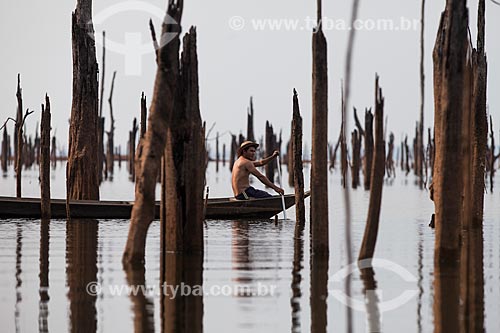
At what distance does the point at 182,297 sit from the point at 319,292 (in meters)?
1.04

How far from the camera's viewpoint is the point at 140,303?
6.77 m

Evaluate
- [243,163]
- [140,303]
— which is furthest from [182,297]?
[243,163]

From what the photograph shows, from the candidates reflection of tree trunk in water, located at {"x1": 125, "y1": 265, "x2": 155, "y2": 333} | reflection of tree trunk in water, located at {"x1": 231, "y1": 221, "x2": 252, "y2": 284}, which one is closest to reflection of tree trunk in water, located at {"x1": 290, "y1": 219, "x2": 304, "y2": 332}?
reflection of tree trunk in water, located at {"x1": 231, "y1": 221, "x2": 252, "y2": 284}

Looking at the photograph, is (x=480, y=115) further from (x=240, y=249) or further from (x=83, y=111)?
(x=83, y=111)

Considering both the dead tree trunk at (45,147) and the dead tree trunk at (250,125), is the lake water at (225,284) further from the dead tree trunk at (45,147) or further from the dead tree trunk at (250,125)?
the dead tree trunk at (250,125)

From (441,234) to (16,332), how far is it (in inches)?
142

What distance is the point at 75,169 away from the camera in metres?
14.6

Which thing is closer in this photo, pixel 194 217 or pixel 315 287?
pixel 315 287

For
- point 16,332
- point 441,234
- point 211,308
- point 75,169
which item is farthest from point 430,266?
point 75,169

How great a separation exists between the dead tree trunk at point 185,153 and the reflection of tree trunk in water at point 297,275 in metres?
1.05

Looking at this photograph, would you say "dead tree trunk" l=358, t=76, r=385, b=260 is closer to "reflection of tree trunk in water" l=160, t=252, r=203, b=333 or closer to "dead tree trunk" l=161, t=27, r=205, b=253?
"reflection of tree trunk in water" l=160, t=252, r=203, b=333

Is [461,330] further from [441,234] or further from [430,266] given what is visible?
[430,266]

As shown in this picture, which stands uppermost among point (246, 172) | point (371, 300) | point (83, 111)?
point (83, 111)

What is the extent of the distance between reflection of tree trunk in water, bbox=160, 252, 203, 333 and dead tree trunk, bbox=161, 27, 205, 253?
28cm
